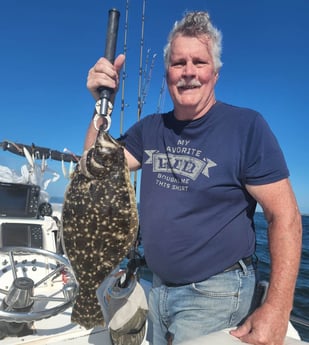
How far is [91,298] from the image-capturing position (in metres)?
2.00

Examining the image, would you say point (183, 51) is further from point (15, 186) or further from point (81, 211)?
point (15, 186)

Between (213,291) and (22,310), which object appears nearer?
(213,291)

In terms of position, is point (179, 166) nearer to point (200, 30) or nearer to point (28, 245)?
point (200, 30)

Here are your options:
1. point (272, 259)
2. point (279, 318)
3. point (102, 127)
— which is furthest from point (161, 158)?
point (279, 318)

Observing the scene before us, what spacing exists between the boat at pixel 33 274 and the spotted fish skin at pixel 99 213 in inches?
29.8

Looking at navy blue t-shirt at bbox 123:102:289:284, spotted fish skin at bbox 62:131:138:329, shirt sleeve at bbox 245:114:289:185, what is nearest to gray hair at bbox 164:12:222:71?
navy blue t-shirt at bbox 123:102:289:284

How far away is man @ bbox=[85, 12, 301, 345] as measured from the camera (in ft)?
6.29

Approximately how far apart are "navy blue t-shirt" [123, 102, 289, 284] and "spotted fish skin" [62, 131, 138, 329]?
39 centimetres

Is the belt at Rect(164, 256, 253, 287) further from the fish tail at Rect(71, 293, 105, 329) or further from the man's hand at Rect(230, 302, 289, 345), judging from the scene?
the fish tail at Rect(71, 293, 105, 329)

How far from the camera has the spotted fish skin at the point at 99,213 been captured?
6.06 feet

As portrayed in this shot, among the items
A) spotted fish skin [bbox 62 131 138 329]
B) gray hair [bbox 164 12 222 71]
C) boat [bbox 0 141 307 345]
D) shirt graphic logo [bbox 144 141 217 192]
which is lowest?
boat [bbox 0 141 307 345]

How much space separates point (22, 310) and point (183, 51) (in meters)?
2.37

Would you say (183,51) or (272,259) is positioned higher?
(183,51)

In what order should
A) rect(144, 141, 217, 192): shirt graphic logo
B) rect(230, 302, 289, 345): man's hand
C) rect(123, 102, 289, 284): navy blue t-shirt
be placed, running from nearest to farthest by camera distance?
rect(230, 302, 289, 345): man's hand, rect(123, 102, 289, 284): navy blue t-shirt, rect(144, 141, 217, 192): shirt graphic logo
